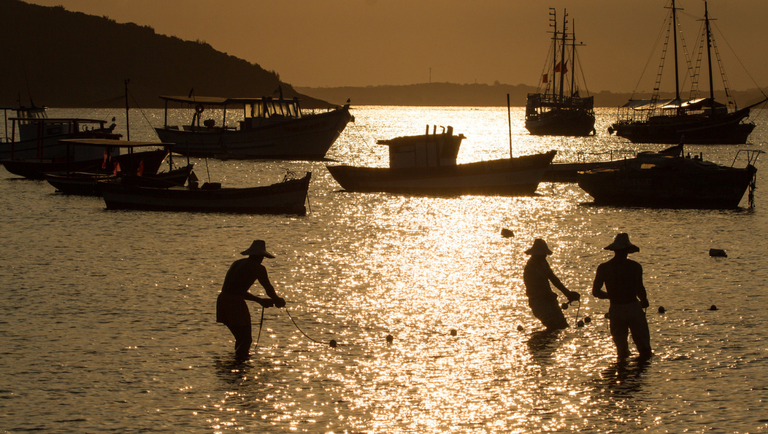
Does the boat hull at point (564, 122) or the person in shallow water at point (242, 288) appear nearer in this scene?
the person in shallow water at point (242, 288)

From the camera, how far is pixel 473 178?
4222cm

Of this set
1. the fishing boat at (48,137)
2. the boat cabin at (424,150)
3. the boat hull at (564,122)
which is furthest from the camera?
the boat hull at (564,122)

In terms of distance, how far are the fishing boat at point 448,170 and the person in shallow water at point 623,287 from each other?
99.0 ft

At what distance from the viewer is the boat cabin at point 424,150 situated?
41.4 m

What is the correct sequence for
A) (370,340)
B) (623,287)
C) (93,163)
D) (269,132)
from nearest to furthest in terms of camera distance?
(623,287)
(370,340)
(93,163)
(269,132)

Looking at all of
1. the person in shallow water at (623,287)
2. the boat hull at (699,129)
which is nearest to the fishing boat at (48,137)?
the person in shallow water at (623,287)

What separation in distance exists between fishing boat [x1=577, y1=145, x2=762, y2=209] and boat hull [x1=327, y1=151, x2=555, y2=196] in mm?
4099

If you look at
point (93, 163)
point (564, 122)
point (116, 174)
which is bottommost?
point (116, 174)

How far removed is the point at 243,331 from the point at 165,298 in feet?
19.9

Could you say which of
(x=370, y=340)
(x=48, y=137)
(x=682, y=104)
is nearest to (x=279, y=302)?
(x=370, y=340)

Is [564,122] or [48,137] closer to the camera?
[48,137]

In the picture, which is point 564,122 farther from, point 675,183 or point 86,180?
point 86,180

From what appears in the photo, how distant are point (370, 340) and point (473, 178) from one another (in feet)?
94.8

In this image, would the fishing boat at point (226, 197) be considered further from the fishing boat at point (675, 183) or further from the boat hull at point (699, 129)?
the boat hull at point (699, 129)
